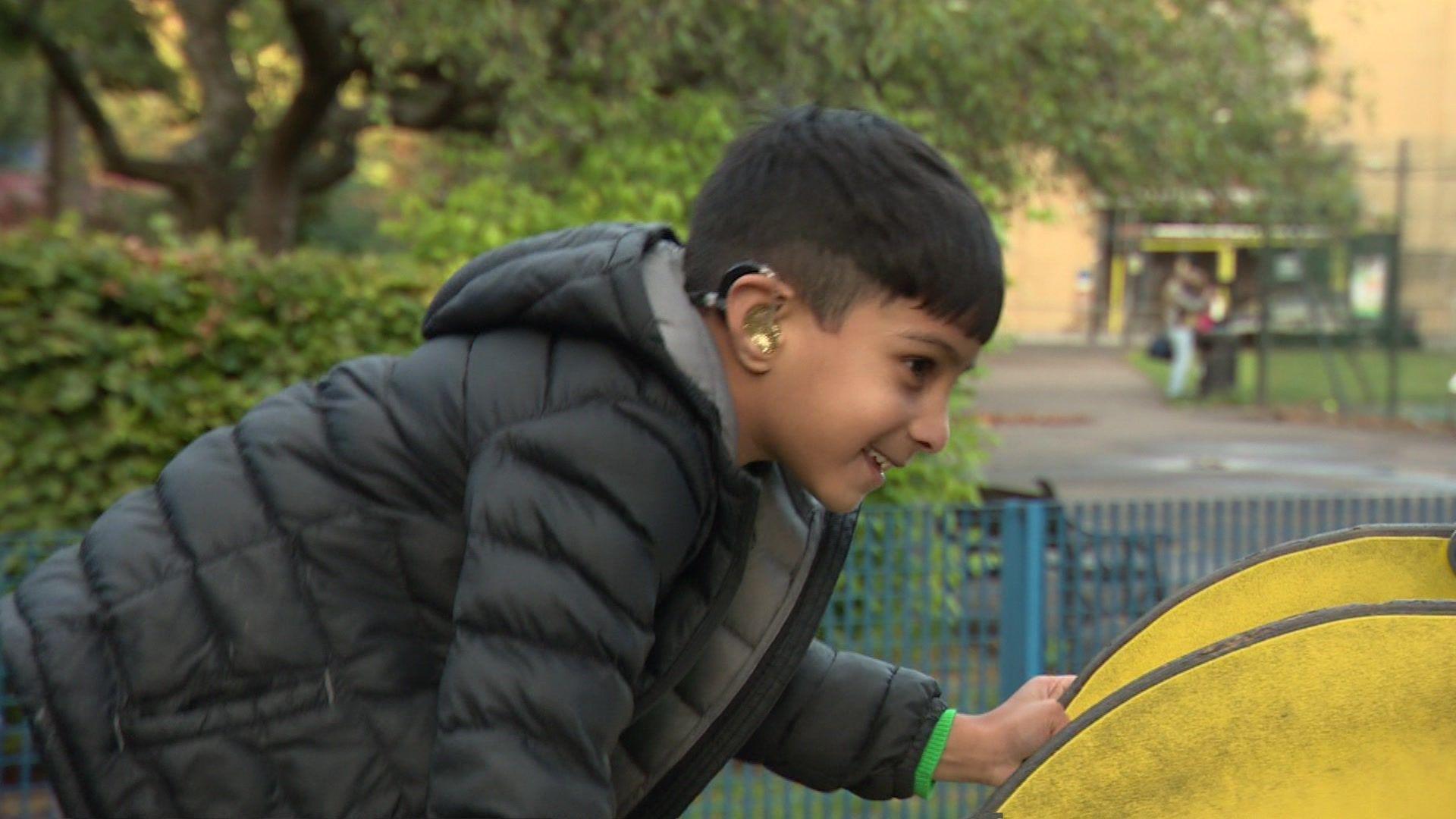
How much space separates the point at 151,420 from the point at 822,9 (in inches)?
141

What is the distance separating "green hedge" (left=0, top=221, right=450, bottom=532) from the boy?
318cm

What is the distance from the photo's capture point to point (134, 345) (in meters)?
4.77

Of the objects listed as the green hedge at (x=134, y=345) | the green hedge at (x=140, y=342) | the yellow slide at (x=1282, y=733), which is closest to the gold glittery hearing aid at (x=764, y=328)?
the yellow slide at (x=1282, y=733)

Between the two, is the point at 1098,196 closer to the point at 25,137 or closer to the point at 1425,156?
the point at 1425,156

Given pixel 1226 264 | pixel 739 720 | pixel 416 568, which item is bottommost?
pixel 1226 264

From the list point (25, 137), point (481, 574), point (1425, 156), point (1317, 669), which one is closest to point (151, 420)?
point (481, 574)

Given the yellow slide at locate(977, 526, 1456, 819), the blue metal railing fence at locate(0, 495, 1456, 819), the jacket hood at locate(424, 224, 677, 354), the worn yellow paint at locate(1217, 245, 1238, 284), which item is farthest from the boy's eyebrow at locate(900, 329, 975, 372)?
the worn yellow paint at locate(1217, 245, 1238, 284)

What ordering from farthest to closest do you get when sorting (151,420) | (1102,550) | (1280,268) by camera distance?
(1280,268)
(151,420)
(1102,550)

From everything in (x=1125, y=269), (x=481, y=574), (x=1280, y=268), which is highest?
(x=481, y=574)

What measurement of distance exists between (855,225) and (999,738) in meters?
0.80

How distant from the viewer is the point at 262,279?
16.4 feet

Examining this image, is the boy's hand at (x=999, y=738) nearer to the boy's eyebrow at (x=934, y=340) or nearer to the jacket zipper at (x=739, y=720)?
the jacket zipper at (x=739, y=720)

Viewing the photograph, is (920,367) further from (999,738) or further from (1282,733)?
(999,738)

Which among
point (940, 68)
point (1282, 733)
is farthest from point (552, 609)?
point (940, 68)
